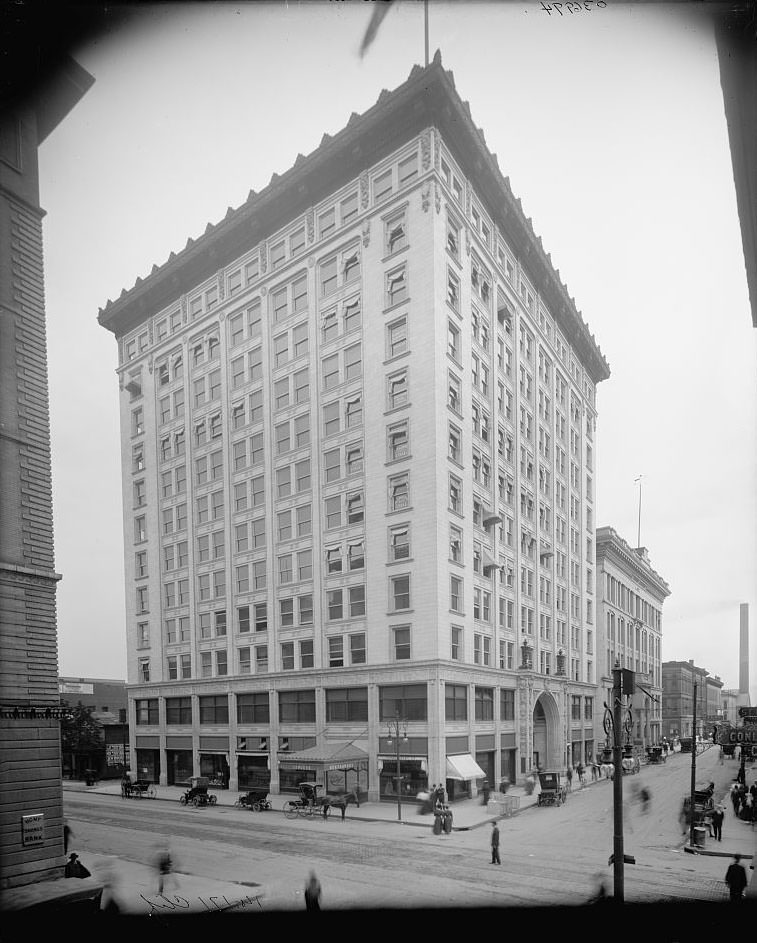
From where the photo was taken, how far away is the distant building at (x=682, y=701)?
166ft

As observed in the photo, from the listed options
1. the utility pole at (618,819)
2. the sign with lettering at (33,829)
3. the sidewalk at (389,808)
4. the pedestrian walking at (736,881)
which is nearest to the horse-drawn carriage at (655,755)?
the sidewalk at (389,808)

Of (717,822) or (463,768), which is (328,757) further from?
(717,822)

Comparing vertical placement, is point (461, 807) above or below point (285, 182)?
below

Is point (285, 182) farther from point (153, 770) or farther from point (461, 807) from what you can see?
point (461, 807)

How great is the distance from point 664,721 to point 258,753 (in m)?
59.0

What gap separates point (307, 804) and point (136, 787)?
6560 millimetres

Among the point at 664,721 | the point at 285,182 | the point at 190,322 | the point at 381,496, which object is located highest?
the point at 285,182

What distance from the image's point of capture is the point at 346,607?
31359 mm

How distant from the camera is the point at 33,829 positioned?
42.0 ft

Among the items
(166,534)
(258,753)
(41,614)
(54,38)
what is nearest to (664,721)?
(258,753)

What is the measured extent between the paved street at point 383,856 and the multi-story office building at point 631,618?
30146 mm

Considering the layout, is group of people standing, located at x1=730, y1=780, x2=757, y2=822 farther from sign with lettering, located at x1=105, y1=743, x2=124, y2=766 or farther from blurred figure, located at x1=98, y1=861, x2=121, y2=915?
sign with lettering, located at x1=105, y1=743, x2=124, y2=766

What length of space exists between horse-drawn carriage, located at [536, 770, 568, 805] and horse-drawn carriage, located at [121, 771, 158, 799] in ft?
54.6

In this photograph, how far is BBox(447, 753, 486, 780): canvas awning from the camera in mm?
30266
